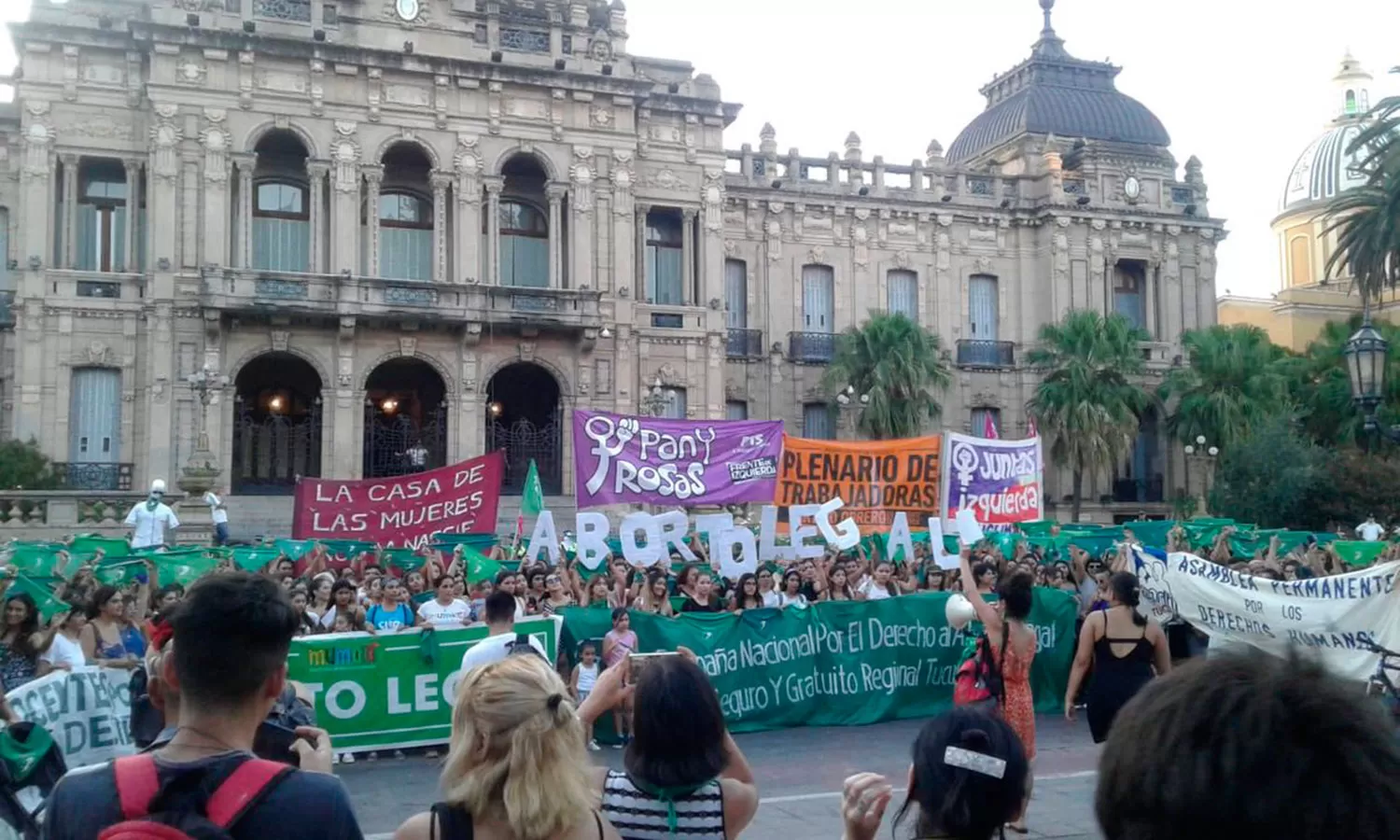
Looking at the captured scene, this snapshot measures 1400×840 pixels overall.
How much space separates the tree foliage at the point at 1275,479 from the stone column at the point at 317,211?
991 inches

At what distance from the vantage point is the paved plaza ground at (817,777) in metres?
8.84

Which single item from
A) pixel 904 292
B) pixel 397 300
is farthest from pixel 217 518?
pixel 904 292

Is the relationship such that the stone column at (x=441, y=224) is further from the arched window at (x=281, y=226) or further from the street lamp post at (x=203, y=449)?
the street lamp post at (x=203, y=449)

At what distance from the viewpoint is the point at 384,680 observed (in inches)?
458

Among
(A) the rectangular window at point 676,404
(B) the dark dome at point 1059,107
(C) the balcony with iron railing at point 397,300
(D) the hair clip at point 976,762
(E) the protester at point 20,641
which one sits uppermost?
(B) the dark dome at point 1059,107

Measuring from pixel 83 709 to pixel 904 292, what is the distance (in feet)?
119

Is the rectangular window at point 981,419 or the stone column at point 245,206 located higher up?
the stone column at point 245,206

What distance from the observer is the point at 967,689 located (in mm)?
7816

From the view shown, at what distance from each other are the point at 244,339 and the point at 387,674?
2176 cm

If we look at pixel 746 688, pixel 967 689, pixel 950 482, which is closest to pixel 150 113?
pixel 950 482

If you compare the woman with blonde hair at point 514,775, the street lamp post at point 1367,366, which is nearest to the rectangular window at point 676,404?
the street lamp post at point 1367,366

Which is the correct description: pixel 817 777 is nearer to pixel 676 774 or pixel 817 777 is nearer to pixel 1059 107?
pixel 676 774

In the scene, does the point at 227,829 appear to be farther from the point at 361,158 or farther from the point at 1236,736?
the point at 361,158

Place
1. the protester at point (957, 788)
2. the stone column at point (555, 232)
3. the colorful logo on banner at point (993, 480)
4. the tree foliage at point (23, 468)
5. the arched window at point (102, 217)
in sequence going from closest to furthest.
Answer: the protester at point (957, 788)
the colorful logo on banner at point (993, 480)
the tree foliage at point (23, 468)
the arched window at point (102, 217)
the stone column at point (555, 232)
